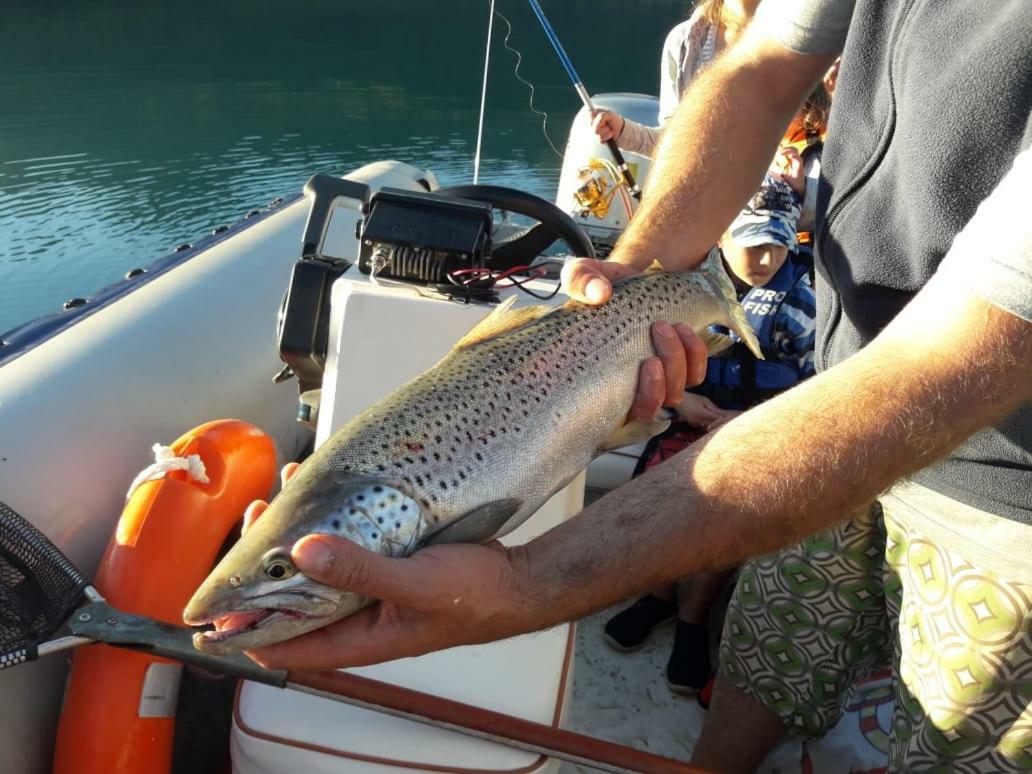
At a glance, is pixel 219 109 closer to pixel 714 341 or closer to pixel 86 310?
pixel 86 310

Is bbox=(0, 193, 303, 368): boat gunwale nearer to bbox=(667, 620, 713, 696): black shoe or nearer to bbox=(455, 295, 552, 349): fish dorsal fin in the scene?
bbox=(455, 295, 552, 349): fish dorsal fin

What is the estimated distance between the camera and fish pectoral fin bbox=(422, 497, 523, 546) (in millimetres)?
1484

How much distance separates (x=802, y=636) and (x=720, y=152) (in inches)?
51.7

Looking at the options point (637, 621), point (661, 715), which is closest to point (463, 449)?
point (661, 715)

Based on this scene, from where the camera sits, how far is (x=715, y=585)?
10.1 ft

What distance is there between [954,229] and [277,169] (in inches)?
423

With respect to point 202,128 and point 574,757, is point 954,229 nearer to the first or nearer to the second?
point 574,757

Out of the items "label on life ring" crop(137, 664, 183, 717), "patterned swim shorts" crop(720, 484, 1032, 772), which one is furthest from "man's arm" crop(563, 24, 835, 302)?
"label on life ring" crop(137, 664, 183, 717)

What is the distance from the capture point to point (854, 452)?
1.29 metres

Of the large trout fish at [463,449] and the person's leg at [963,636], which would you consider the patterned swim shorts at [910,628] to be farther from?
the large trout fish at [463,449]

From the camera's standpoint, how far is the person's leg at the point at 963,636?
1662 millimetres

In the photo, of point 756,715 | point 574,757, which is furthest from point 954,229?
point 756,715

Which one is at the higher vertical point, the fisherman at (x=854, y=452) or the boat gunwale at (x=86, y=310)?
the fisherman at (x=854, y=452)

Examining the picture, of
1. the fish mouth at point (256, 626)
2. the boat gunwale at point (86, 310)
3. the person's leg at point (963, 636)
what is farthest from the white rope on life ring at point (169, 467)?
the person's leg at point (963, 636)
